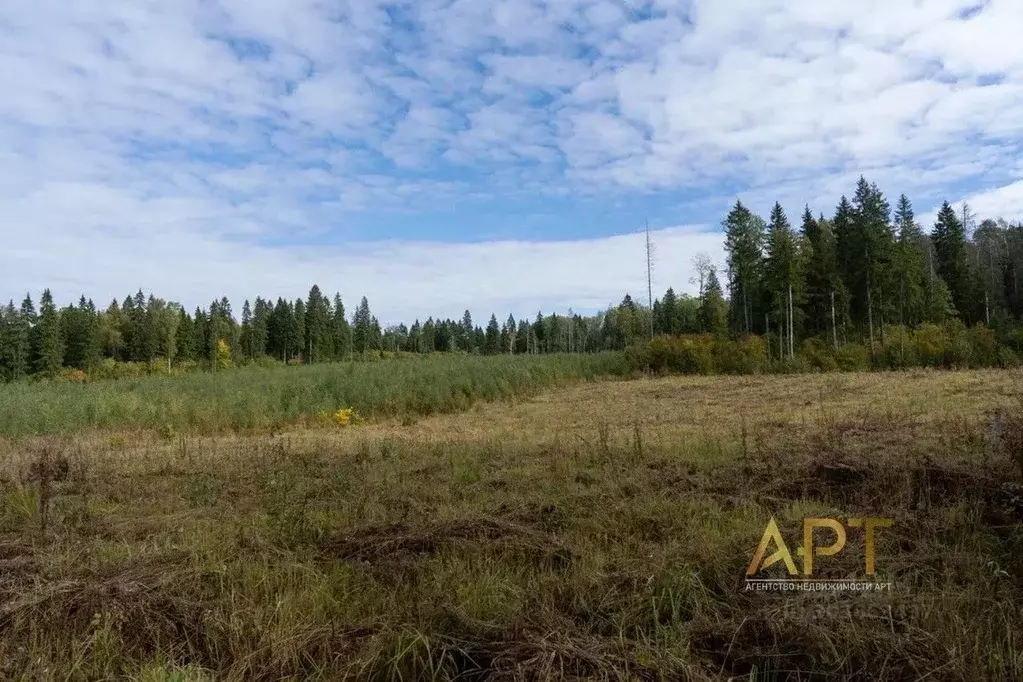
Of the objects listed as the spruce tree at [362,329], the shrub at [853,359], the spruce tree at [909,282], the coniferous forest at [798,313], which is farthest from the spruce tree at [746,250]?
the spruce tree at [362,329]

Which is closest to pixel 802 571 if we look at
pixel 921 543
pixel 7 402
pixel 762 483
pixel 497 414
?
pixel 921 543

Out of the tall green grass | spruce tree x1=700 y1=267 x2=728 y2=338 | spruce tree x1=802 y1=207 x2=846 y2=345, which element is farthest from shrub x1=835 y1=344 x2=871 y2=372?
spruce tree x1=700 y1=267 x2=728 y2=338

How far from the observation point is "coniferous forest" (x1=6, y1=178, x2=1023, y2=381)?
33.0 meters

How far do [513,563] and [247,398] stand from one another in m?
12.3

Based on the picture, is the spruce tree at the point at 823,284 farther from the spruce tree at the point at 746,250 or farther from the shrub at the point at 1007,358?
the shrub at the point at 1007,358

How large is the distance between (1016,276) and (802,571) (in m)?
58.9

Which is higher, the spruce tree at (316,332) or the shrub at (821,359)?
the spruce tree at (316,332)

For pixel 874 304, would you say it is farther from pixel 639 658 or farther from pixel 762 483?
pixel 639 658

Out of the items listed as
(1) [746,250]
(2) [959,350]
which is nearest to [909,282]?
(1) [746,250]

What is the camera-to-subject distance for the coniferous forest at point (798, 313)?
33031 millimetres

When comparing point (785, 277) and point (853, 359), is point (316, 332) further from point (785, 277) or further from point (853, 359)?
point (853, 359)
